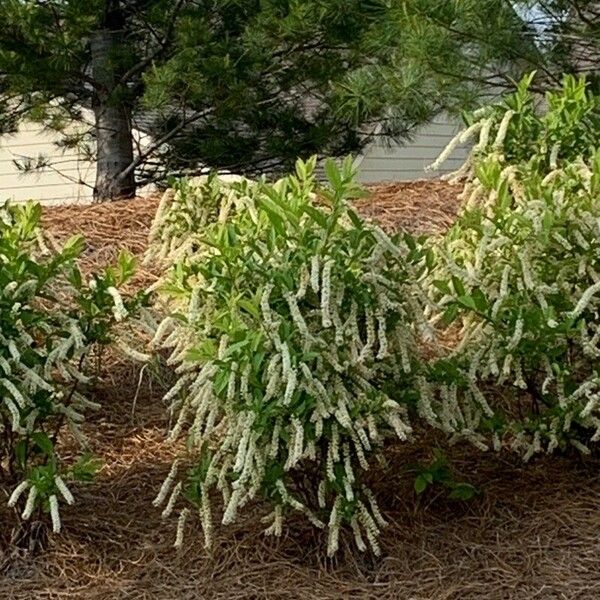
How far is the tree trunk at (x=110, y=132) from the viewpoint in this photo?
6289 millimetres

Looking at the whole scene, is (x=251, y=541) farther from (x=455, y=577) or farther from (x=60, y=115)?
(x=60, y=115)

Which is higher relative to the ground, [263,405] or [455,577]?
[263,405]

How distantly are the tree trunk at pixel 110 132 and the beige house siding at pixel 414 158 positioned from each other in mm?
4379

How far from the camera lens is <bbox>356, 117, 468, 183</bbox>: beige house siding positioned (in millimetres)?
10938

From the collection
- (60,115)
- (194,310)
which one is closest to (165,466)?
(194,310)

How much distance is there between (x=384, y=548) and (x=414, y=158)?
31.0ft

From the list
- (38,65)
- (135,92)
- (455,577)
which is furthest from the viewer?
(135,92)

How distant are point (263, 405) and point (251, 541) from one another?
1.97 ft

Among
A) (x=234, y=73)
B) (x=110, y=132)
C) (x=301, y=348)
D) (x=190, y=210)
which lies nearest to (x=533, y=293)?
(x=301, y=348)

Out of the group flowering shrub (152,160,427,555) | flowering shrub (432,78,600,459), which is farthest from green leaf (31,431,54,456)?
flowering shrub (432,78,600,459)

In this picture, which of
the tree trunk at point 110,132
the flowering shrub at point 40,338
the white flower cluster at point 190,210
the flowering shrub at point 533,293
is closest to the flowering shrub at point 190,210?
the white flower cluster at point 190,210

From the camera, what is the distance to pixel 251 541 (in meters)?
2.82

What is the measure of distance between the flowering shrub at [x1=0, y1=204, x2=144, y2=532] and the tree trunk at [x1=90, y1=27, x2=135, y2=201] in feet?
12.0

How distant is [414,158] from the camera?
464 inches
